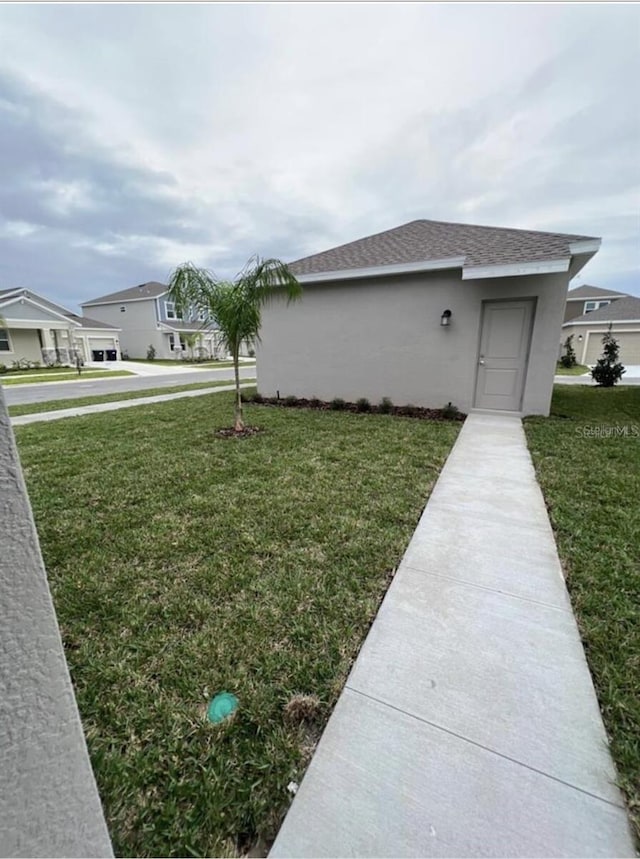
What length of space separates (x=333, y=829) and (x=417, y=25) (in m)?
8.27

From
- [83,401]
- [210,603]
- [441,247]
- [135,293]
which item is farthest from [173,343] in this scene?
[210,603]

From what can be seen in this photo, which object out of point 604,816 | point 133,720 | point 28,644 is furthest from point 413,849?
point 28,644

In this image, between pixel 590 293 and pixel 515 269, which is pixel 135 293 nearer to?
pixel 515 269

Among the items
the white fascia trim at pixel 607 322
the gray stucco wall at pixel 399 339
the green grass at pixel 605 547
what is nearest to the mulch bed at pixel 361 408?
the gray stucco wall at pixel 399 339

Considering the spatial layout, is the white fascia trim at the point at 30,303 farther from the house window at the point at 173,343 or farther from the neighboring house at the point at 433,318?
the neighboring house at the point at 433,318

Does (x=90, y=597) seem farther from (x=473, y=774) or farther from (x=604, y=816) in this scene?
(x=604, y=816)

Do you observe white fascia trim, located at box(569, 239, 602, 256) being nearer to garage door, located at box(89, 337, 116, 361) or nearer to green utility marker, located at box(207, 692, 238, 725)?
green utility marker, located at box(207, 692, 238, 725)

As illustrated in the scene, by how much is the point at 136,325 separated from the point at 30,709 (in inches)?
1551

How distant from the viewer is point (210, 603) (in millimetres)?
2350

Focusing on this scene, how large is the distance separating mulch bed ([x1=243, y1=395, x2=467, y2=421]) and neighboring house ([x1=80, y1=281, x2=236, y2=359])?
83.6ft

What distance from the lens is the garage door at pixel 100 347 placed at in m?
30.1

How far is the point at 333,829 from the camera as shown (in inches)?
48.7

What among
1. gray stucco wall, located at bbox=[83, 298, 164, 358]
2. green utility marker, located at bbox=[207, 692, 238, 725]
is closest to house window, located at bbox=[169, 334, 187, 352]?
gray stucco wall, located at bbox=[83, 298, 164, 358]

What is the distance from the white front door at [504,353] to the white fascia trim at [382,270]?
1.18m
